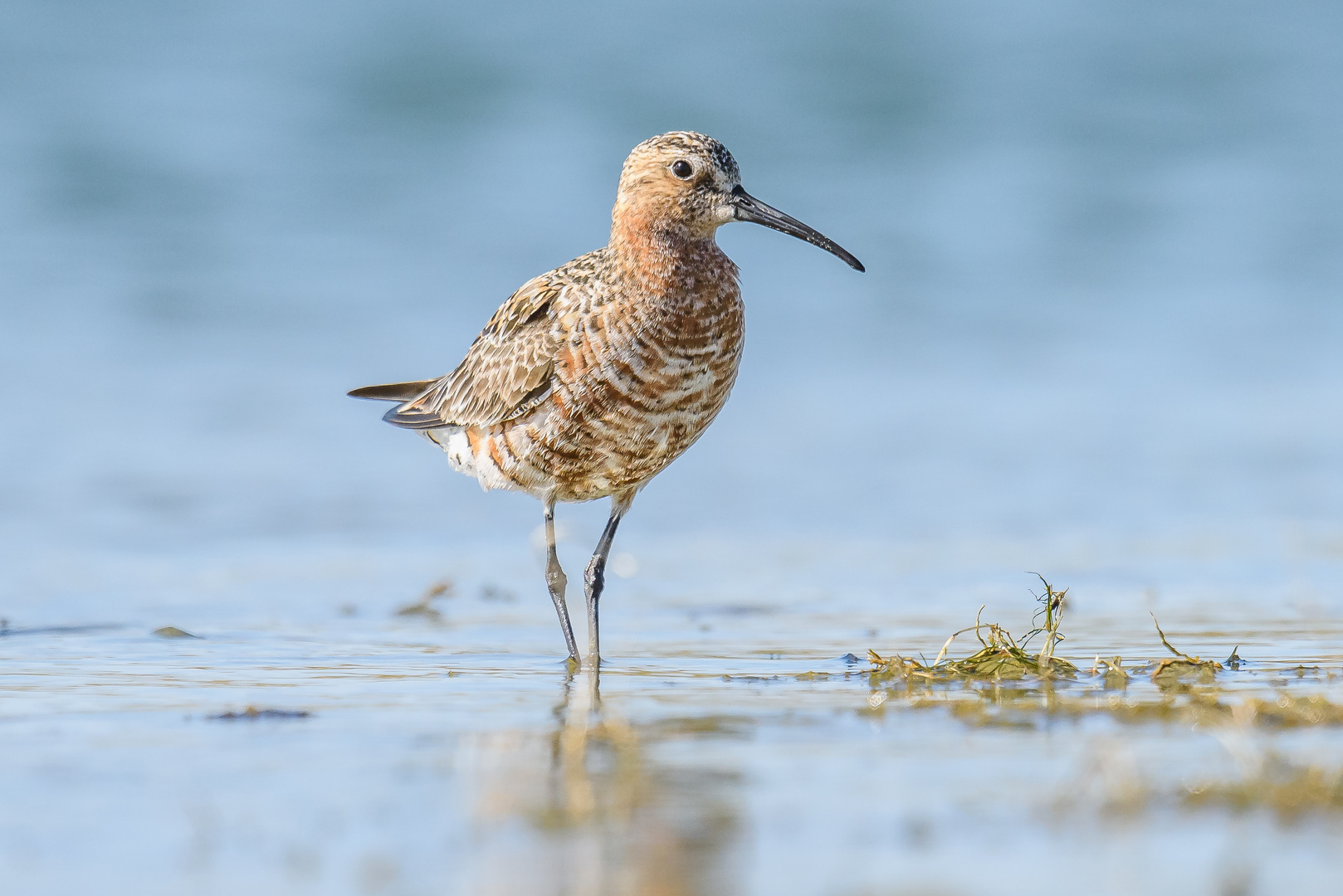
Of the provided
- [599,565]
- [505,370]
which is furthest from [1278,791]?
[505,370]

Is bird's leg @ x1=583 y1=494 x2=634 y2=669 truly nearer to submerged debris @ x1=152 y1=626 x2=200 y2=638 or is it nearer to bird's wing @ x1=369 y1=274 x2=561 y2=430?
bird's wing @ x1=369 y1=274 x2=561 y2=430

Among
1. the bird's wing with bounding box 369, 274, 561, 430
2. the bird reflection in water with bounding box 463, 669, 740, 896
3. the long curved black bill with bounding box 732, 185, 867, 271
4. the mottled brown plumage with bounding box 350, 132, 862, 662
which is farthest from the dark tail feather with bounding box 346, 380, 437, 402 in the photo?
the bird reflection in water with bounding box 463, 669, 740, 896

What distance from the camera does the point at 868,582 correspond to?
8.42m

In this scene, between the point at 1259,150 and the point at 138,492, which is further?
the point at 1259,150

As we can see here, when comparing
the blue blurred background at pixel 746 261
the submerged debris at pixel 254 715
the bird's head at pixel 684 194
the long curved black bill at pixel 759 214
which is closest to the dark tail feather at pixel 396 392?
the blue blurred background at pixel 746 261

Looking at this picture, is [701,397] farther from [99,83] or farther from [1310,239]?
[99,83]

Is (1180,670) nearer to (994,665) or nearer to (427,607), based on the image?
(994,665)

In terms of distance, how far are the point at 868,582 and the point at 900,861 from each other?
4.92 meters

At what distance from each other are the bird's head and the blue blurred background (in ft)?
8.03

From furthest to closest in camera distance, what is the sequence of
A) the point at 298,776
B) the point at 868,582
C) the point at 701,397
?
the point at 868,582 → the point at 701,397 → the point at 298,776

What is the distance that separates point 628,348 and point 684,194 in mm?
777

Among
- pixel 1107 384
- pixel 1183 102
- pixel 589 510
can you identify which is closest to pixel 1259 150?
pixel 1183 102

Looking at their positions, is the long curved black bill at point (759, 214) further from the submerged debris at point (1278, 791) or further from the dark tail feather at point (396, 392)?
the submerged debris at point (1278, 791)

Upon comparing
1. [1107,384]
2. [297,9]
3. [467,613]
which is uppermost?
[297,9]
